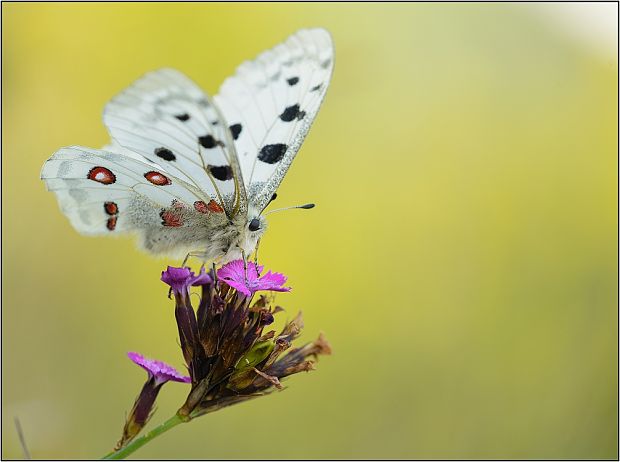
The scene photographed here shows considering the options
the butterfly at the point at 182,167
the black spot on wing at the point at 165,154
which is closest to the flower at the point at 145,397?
the butterfly at the point at 182,167

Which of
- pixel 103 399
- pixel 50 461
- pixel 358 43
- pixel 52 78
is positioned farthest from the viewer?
pixel 358 43

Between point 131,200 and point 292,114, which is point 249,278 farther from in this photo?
point 292,114

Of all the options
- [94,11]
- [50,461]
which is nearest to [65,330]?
[50,461]

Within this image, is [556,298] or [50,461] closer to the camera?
[50,461]

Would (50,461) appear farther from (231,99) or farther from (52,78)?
(52,78)

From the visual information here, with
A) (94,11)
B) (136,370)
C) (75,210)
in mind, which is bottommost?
(136,370)

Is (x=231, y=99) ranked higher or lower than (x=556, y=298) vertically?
higher

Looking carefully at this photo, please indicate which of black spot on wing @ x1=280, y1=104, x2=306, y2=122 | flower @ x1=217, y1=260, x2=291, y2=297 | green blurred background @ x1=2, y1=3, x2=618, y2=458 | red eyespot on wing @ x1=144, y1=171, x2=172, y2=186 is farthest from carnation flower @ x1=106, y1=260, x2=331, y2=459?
green blurred background @ x1=2, y1=3, x2=618, y2=458

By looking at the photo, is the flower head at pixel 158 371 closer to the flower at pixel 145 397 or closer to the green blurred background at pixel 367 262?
the flower at pixel 145 397
